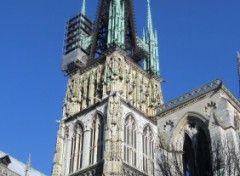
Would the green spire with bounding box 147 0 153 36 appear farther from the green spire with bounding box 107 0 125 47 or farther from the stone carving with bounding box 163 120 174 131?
the stone carving with bounding box 163 120 174 131

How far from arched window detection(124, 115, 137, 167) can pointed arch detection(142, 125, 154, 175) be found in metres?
1.20

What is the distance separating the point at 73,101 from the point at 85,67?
374 centimetres

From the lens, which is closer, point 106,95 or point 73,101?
point 106,95

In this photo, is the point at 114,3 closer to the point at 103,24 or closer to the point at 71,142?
the point at 103,24

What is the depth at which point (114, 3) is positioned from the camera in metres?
46.5

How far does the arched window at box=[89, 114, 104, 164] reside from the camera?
120ft

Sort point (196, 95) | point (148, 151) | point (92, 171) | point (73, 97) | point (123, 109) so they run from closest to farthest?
point (196, 95), point (92, 171), point (123, 109), point (148, 151), point (73, 97)

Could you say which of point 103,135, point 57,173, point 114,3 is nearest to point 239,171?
point 103,135

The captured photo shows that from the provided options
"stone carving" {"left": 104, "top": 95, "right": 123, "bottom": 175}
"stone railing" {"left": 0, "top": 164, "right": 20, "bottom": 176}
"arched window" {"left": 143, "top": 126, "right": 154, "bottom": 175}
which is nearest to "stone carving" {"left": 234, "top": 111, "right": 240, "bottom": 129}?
"stone carving" {"left": 104, "top": 95, "right": 123, "bottom": 175}

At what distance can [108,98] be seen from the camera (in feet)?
125

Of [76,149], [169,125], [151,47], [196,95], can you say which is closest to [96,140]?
[76,149]

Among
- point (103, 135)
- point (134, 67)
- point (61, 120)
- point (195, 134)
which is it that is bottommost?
point (195, 134)

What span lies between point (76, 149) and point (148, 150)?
19.6ft

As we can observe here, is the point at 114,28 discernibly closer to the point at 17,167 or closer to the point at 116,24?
the point at 116,24
